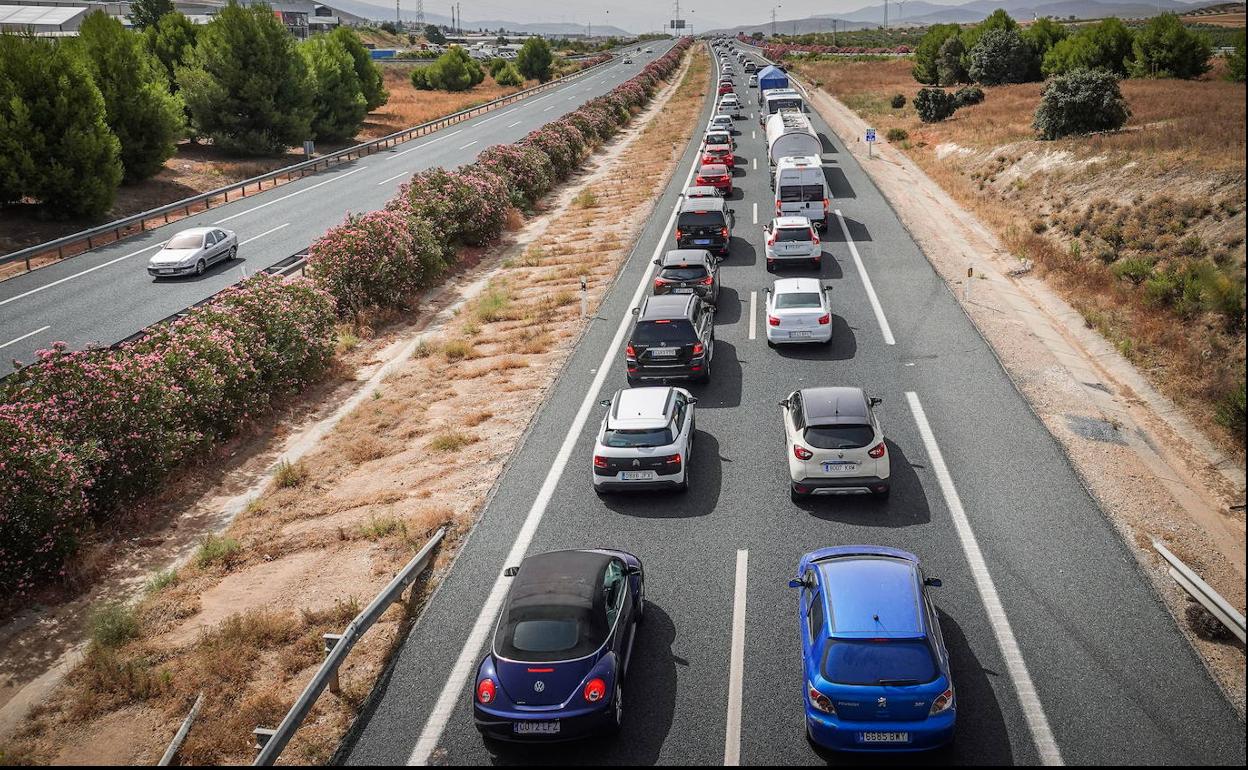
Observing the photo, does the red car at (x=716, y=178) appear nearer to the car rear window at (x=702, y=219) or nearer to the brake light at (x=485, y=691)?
the car rear window at (x=702, y=219)

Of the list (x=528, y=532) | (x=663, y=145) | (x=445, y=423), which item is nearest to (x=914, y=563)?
(x=528, y=532)

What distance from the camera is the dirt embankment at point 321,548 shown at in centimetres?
1013

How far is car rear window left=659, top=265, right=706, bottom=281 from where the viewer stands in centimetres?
2308

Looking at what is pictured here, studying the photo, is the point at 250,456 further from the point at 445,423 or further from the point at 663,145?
the point at 663,145

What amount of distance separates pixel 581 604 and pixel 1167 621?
7.34 m

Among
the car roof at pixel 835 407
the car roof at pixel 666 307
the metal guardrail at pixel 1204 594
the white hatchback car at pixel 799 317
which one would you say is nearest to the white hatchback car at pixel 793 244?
the white hatchback car at pixel 799 317

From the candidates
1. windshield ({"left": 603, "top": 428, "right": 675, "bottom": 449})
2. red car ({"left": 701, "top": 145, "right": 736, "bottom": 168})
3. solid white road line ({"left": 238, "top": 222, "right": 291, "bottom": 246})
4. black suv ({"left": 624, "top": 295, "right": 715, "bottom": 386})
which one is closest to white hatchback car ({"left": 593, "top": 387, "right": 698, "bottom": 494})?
windshield ({"left": 603, "top": 428, "right": 675, "bottom": 449})

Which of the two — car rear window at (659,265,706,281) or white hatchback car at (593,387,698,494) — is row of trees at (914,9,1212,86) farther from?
white hatchback car at (593,387,698,494)

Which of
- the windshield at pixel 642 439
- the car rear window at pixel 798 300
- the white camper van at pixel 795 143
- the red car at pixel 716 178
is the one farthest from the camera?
the white camper van at pixel 795 143

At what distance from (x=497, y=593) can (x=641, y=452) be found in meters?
3.42

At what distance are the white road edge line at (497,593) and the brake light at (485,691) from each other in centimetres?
81

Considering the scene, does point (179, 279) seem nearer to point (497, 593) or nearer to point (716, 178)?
point (716, 178)

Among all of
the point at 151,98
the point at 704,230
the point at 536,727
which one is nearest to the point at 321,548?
the point at 536,727

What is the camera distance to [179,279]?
29.0m
